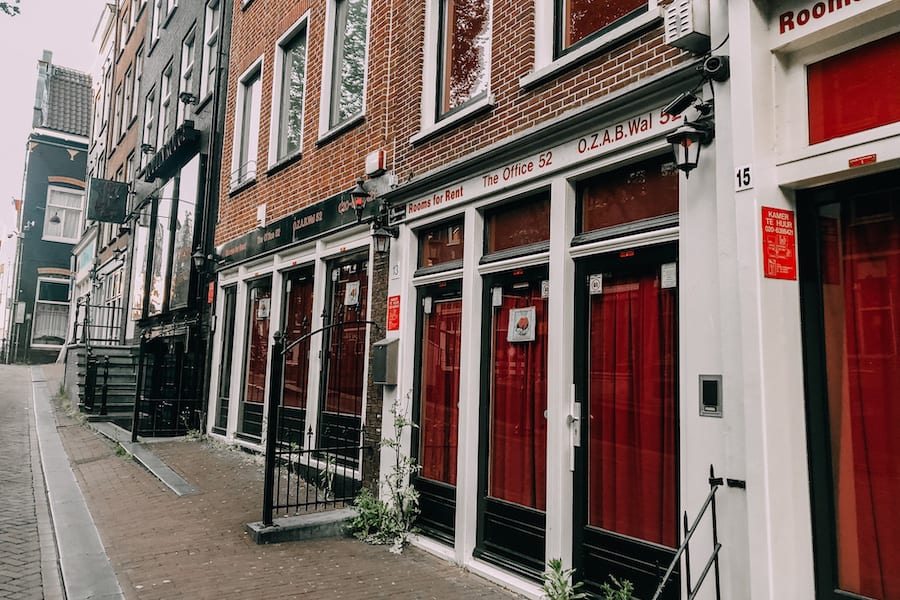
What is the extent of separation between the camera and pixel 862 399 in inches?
135

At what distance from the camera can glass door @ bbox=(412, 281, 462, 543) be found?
627 cm

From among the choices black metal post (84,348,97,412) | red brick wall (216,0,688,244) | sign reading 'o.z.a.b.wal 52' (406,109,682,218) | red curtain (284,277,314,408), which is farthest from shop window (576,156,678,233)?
black metal post (84,348,97,412)

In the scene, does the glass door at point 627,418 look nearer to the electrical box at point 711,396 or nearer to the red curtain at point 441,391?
the electrical box at point 711,396

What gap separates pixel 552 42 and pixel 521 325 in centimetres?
234

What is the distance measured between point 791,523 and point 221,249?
1048 cm

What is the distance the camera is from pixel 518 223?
585cm

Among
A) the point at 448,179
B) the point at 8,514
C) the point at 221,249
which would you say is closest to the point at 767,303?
the point at 448,179

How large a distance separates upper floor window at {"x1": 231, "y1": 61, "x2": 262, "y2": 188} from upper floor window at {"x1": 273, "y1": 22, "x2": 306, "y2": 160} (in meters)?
0.94

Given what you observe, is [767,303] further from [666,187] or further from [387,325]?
[387,325]

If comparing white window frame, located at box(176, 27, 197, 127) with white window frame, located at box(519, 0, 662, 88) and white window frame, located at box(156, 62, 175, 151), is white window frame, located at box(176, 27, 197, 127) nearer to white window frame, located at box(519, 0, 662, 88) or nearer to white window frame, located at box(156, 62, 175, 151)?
white window frame, located at box(156, 62, 175, 151)

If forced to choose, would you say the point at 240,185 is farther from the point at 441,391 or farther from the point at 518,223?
the point at 518,223

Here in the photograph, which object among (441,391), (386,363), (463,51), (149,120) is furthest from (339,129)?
(149,120)

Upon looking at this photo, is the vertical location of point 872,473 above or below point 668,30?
below

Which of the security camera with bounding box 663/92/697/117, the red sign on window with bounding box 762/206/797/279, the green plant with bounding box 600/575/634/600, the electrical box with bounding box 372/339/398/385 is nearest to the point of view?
the red sign on window with bounding box 762/206/797/279
